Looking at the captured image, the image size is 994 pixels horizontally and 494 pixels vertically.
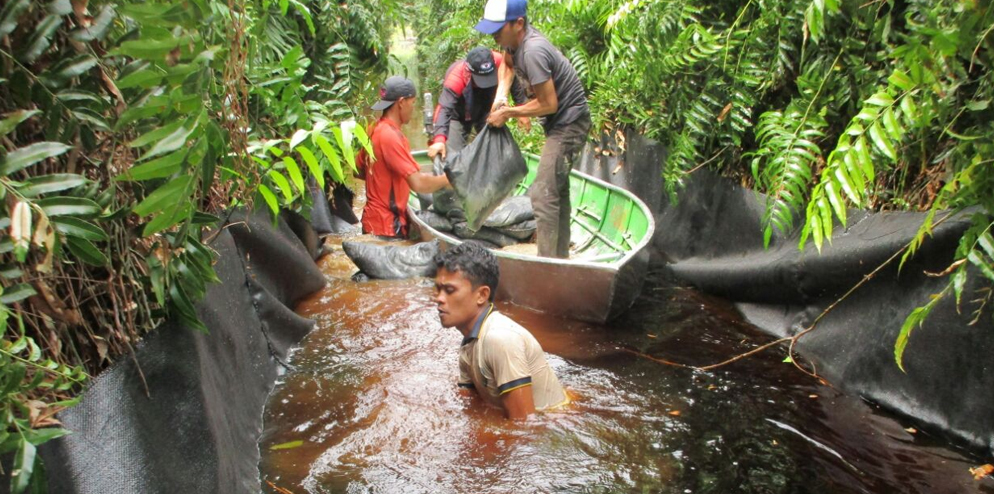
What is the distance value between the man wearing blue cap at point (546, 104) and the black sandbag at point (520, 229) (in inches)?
28.8

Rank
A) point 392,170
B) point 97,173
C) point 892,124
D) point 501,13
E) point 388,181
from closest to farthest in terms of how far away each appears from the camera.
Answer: point 97,173 < point 892,124 < point 501,13 < point 392,170 < point 388,181

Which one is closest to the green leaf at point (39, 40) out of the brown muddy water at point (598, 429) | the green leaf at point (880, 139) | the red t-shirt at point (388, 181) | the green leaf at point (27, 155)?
the green leaf at point (27, 155)

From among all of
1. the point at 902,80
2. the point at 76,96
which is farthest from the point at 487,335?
the point at 902,80

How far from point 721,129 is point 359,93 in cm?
314

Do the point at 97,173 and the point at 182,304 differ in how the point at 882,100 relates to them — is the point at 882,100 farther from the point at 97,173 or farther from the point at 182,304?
the point at 97,173

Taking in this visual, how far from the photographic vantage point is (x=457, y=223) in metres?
7.06

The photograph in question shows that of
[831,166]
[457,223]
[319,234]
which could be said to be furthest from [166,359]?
[319,234]

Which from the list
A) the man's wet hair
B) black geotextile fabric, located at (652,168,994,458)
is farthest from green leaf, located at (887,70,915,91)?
the man's wet hair

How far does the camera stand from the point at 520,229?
6.98 meters

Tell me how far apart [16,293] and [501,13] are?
403 centimetres

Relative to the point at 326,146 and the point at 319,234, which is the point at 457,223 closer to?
the point at 319,234

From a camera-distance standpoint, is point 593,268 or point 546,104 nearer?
point 593,268

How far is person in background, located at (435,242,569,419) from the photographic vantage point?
3547mm

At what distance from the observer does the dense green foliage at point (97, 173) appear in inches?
74.0
